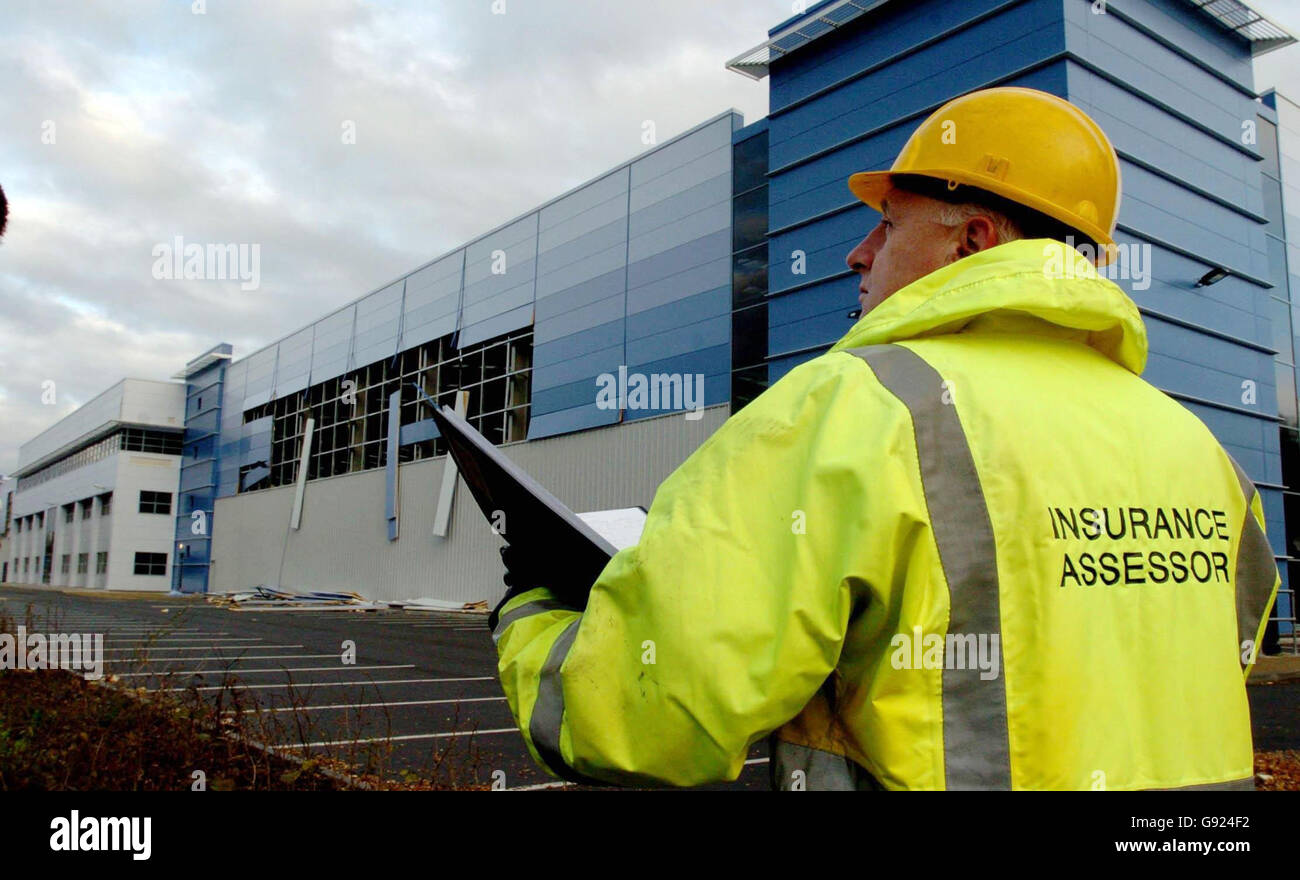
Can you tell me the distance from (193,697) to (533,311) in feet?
66.3

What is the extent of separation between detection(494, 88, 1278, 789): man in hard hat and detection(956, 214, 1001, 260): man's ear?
0.18 m

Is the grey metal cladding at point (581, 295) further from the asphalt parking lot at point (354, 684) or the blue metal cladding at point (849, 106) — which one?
the asphalt parking lot at point (354, 684)

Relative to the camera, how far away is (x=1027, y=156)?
4.99 feet

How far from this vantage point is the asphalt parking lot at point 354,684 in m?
5.46

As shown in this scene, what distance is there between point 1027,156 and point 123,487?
5743cm

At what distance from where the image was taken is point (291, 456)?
38719 mm

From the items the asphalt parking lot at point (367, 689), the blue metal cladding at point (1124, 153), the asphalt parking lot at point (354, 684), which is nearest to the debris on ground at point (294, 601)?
the asphalt parking lot at point (354, 684)

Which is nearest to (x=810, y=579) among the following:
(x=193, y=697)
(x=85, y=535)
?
(x=193, y=697)

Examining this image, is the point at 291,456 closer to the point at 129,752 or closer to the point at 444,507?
the point at 444,507

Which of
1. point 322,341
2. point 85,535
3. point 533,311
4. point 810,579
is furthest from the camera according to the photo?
point 85,535

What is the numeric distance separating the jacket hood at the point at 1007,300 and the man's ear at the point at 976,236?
6.3 inches

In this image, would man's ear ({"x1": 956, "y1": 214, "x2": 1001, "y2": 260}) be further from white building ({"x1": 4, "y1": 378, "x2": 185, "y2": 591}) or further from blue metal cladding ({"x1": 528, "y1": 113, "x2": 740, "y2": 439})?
white building ({"x1": 4, "y1": 378, "x2": 185, "y2": 591})
